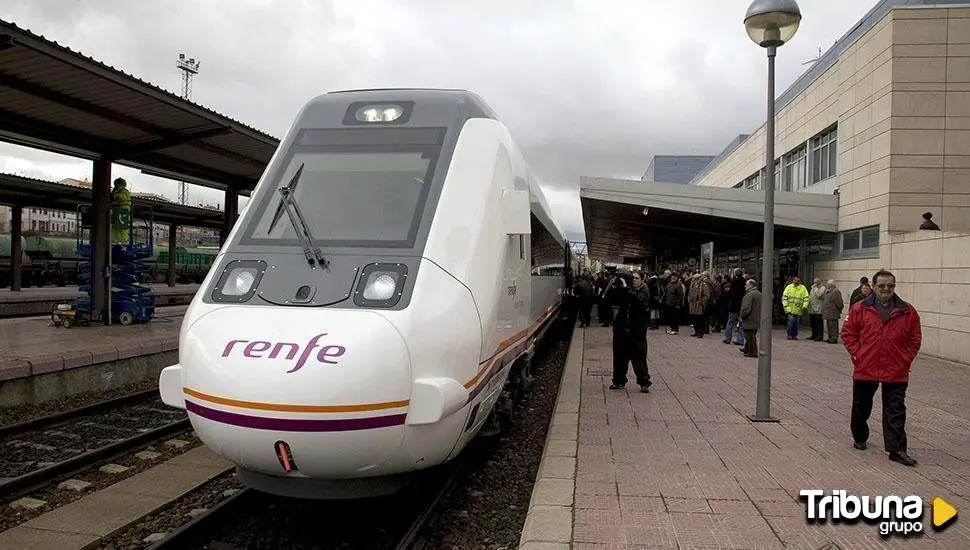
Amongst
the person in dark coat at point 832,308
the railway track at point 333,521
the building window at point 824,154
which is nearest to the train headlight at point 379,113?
the railway track at point 333,521

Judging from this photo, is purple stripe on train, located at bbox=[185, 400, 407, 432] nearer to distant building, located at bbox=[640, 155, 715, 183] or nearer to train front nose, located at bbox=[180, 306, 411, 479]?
train front nose, located at bbox=[180, 306, 411, 479]

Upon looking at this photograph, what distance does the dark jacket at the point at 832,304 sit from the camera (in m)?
15.2

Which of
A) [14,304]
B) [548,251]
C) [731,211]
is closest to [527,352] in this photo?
[548,251]

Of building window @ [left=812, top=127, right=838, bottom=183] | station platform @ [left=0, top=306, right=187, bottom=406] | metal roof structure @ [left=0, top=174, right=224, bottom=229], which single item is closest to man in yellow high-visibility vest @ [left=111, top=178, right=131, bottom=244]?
station platform @ [left=0, top=306, right=187, bottom=406]

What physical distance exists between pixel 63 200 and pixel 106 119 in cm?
1502

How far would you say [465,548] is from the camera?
4.51 metres

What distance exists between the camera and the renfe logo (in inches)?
140

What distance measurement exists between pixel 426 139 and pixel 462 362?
181 centimetres

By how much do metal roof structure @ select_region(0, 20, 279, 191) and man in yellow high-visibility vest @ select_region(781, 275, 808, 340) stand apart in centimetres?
1199

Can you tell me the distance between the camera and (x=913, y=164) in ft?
48.5

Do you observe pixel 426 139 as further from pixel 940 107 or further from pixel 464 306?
pixel 940 107

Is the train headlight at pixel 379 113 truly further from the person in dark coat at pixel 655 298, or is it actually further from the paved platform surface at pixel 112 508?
the person in dark coat at pixel 655 298

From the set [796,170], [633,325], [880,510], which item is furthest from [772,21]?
[796,170]

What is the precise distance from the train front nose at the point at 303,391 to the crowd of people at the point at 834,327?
14.1 ft
